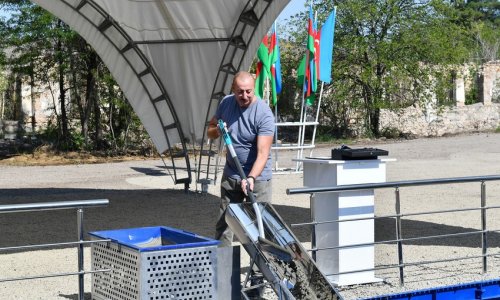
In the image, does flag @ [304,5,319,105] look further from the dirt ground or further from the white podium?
the white podium

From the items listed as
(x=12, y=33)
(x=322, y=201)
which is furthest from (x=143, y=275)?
(x=12, y=33)

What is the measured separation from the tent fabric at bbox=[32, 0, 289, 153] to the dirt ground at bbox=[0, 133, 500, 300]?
5.48ft

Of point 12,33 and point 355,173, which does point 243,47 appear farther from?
point 12,33

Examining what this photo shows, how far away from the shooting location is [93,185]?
19219 mm

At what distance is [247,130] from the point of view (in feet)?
24.9

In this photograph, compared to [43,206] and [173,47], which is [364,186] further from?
[173,47]

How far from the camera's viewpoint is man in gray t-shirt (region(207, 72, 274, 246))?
24.7 feet

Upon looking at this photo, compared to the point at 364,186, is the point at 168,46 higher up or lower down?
higher up

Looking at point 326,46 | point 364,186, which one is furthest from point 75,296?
point 326,46

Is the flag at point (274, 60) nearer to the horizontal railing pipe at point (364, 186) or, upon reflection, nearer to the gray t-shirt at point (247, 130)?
the horizontal railing pipe at point (364, 186)

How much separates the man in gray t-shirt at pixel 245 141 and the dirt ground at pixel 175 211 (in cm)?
126

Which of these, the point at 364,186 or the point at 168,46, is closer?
the point at 364,186

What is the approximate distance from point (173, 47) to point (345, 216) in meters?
8.52

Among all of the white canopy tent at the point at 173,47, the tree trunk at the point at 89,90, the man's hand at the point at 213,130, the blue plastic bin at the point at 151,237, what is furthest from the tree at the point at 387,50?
the blue plastic bin at the point at 151,237
